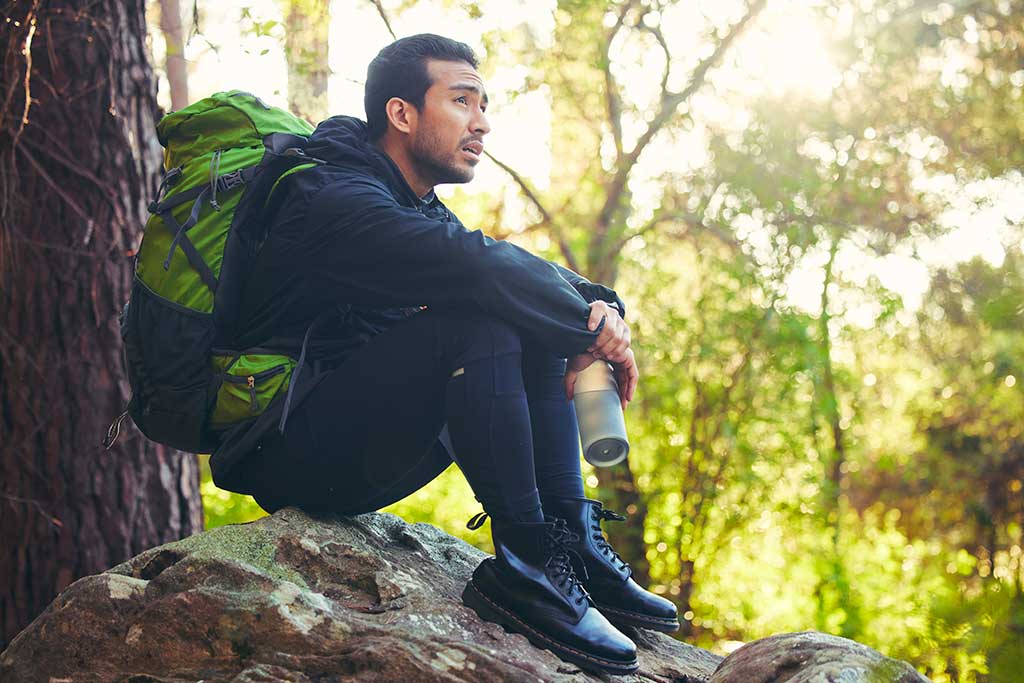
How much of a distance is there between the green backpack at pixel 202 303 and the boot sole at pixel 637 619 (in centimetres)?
113

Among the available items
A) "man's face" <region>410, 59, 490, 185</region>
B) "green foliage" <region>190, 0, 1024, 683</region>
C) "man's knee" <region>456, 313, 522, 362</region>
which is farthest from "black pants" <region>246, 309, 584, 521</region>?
"green foliage" <region>190, 0, 1024, 683</region>

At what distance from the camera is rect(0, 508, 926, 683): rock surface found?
92.8 inches

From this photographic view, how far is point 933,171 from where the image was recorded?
9.37 meters

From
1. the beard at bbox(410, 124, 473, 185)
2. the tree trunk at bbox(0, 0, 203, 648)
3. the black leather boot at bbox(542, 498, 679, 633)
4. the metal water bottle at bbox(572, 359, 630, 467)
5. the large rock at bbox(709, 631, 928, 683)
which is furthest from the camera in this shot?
the tree trunk at bbox(0, 0, 203, 648)

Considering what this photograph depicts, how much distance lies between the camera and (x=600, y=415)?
2811 mm

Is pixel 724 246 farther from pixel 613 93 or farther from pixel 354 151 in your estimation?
pixel 354 151

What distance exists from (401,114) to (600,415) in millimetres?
1084

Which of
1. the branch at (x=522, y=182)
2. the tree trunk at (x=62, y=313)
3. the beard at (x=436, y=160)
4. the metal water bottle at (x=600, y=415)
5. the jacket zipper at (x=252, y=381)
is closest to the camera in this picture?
the jacket zipper at (x=252, y=381)

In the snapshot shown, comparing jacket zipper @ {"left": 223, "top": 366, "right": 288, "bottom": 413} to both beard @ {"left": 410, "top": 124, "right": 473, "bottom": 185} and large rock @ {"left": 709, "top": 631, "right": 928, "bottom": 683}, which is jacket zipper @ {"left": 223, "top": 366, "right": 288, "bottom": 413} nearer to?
beard @ {"left": 410, "top": 124, "right": 473, "bottom": 185}

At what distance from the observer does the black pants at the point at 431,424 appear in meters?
2.58

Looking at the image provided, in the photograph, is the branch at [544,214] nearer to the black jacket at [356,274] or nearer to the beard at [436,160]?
the beard at [436,160]

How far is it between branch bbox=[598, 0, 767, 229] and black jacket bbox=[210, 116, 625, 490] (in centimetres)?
457

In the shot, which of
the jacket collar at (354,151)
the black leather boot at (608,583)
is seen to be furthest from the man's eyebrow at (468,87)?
the black leather boot at (608,583)

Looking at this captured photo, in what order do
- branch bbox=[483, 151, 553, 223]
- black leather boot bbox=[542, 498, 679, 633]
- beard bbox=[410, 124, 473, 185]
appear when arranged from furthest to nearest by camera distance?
1. branch bbox=[483, 151, 553, 223]
2. beard bbox=[410, 124, 473, 185]
3. black leather boot bbox=[542, 498, 679, 633]
